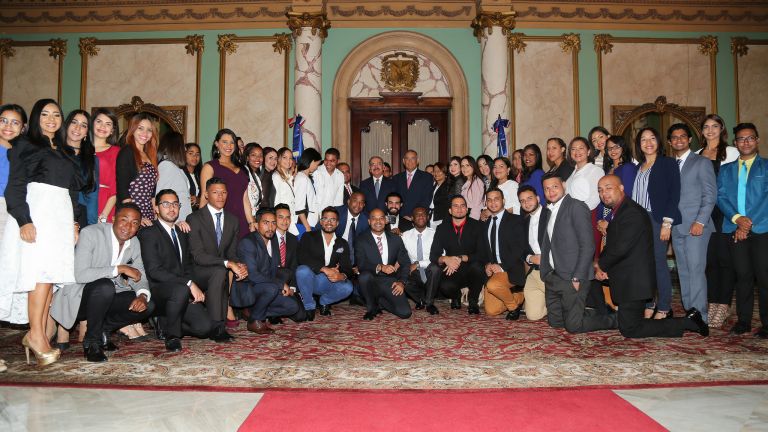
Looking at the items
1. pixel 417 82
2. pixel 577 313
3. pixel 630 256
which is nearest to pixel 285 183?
pixel 577 313

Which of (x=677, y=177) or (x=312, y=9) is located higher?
(x=312, y=9)

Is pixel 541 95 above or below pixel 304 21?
below

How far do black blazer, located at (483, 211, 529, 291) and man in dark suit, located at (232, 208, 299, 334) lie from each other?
2.07 metres

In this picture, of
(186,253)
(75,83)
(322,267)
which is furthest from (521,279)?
(75,83)

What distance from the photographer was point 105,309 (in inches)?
133

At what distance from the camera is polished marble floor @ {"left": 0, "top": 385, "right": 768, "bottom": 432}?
2162 mm

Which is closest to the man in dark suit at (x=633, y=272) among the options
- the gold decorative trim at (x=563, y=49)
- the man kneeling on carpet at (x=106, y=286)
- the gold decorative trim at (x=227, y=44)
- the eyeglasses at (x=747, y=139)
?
the eyeglasses at (x=747, y=139)

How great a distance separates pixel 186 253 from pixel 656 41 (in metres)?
9.04

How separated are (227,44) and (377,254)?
6.12 metres

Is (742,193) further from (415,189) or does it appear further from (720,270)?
(415,189)

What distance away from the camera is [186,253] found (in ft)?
13.2

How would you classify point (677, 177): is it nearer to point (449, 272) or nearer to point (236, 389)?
point (449, 272)

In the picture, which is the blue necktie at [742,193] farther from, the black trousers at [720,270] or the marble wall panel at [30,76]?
the marble wall panel at [30,76]

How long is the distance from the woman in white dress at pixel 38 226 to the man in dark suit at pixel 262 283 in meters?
1.37
